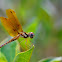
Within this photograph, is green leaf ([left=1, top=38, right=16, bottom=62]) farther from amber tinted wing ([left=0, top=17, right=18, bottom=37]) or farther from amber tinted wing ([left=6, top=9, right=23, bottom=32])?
amber tinted wing ([left=6, top=9, right=23, bottom=32])

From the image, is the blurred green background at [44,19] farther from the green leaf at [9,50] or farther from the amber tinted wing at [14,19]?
the green leaf at [9,50]

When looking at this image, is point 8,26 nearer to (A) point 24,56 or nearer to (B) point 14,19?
(B) point 14,19

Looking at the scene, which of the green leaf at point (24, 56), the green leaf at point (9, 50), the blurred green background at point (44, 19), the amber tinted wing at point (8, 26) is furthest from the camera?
the blurred green background at point (44, 19)

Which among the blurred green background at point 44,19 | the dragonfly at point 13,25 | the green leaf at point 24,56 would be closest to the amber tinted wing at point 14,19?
the dragonfly at point 13,25

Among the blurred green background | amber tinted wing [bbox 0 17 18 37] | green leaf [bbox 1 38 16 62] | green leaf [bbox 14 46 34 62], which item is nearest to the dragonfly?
amber tinted wing [bbox 0 17 18 37]

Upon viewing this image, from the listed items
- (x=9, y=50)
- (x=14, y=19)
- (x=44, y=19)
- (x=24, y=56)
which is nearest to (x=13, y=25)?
(x=14, y=19)

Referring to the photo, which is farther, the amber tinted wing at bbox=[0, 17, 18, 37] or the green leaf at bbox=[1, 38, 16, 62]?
the amber tinted wing at bbox=[0, 17, 18, 37]

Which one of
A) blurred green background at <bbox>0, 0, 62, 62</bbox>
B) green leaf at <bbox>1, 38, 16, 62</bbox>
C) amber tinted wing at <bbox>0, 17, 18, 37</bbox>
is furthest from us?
A: blurred green background at <bbox>0, 0, 62, 62</bbox>

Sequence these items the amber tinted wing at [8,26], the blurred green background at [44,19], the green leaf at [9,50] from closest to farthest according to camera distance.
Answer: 1. the green leaf at [9,50]
2. the amber tinted wing at [8,26]
3. the blurred green background at [44,19]
